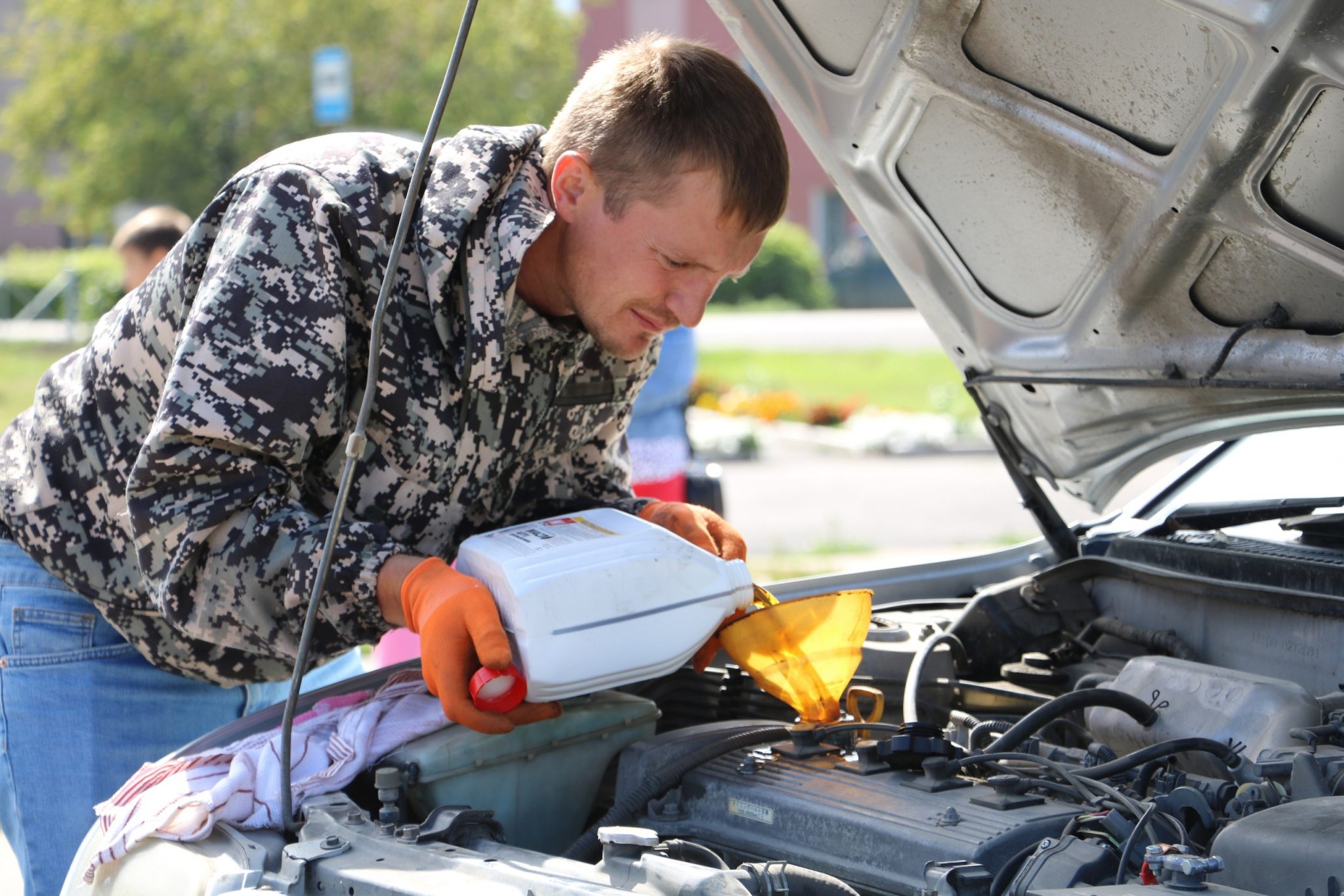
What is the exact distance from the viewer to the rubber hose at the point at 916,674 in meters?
2.22

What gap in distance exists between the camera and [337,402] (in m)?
1.93

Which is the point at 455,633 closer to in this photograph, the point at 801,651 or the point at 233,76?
the point at 801,651

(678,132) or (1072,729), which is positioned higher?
(678,132)

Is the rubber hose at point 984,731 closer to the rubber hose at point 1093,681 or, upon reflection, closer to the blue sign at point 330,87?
the rubber hose at point 1093,681

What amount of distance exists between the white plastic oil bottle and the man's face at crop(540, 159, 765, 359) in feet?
1.09

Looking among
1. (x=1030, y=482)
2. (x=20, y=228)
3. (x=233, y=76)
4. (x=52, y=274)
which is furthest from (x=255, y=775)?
(x=20, y=228)

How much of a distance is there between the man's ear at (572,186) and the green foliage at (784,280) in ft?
73.8

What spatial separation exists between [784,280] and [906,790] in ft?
76.7

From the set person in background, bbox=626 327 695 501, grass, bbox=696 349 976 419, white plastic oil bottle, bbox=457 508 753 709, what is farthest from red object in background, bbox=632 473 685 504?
grass, bbox=696 349 976 419

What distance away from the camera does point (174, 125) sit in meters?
19.6

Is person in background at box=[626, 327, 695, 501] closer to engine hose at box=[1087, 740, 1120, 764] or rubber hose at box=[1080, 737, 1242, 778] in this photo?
engine hose at box=[1087, 740, 1120, 764]

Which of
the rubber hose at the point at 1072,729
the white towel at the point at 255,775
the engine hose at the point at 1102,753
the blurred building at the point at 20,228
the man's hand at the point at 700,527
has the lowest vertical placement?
the blurred building at the point at 20,228

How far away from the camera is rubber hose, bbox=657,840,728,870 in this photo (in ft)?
5.34

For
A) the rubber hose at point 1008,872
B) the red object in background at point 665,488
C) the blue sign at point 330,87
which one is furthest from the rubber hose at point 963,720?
the blue sign at point 330,87
